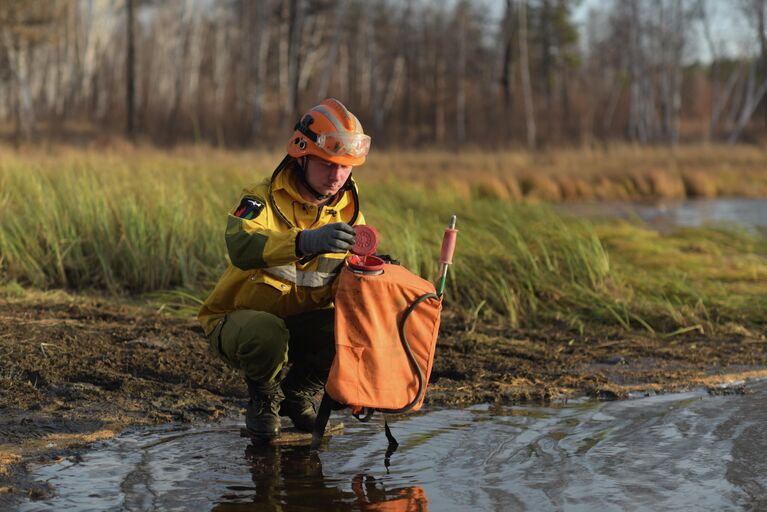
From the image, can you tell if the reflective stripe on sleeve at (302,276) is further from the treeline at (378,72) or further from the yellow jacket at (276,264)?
the treeline at (378,72)

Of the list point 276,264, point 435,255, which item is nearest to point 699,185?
point 435,255

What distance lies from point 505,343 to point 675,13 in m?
30.6

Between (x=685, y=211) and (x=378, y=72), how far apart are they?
26734 millimetres

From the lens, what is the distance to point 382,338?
3525 mm

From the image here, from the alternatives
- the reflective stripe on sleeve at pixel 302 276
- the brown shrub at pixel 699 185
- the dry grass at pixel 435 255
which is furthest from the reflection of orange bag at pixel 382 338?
the brown shrub at pixel 699 185

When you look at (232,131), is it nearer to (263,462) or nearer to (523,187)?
(523,187)

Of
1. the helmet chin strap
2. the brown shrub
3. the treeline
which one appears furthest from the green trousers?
the treeline

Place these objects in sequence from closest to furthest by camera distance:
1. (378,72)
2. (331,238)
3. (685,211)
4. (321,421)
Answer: (331,238), (321,421), (685,211), (378,72)

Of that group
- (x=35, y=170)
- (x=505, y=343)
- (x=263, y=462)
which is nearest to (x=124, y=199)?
(x=35, y=170)

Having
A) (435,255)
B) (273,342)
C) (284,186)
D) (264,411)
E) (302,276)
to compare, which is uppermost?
(284,186)

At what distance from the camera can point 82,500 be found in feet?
10.5

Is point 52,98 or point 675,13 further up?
point 675,13

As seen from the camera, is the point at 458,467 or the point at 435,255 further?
the point at 435,255

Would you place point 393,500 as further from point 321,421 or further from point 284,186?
point 284,186
